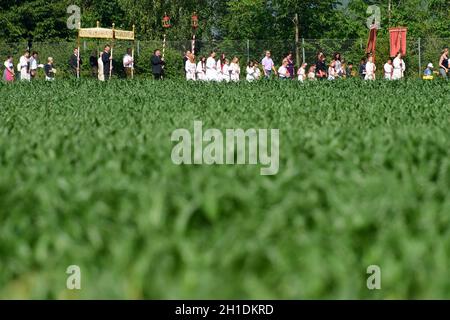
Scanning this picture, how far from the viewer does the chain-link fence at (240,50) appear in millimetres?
58406

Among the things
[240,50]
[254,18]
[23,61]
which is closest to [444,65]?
[240,50]

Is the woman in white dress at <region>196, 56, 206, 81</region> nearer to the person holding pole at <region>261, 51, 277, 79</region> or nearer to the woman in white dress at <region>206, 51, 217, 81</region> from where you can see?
the woman in white dress at <region>206, 51, 217, 81</region>

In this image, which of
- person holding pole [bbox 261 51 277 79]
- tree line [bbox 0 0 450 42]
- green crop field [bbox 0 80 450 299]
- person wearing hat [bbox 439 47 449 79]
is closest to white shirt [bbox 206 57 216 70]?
person holding pole [bbox 261 51 277 79]

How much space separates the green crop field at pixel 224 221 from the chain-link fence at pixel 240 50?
4899cm

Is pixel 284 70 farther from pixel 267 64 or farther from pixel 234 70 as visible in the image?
pixel 234 70

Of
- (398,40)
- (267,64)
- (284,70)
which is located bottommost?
(284,70)

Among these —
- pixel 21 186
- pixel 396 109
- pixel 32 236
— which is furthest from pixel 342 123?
pixel 32 236

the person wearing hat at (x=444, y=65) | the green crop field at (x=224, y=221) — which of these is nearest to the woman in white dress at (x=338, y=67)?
the person wearing hat at (x=444, y=65)

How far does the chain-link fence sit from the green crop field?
1929 inches

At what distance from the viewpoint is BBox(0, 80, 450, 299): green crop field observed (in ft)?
16.9

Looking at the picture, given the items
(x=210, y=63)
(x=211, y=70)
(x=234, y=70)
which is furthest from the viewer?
(x=234, y=70)

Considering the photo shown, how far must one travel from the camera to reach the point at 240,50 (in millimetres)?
58906

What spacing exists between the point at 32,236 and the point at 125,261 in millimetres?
968

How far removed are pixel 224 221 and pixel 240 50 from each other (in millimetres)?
52965
